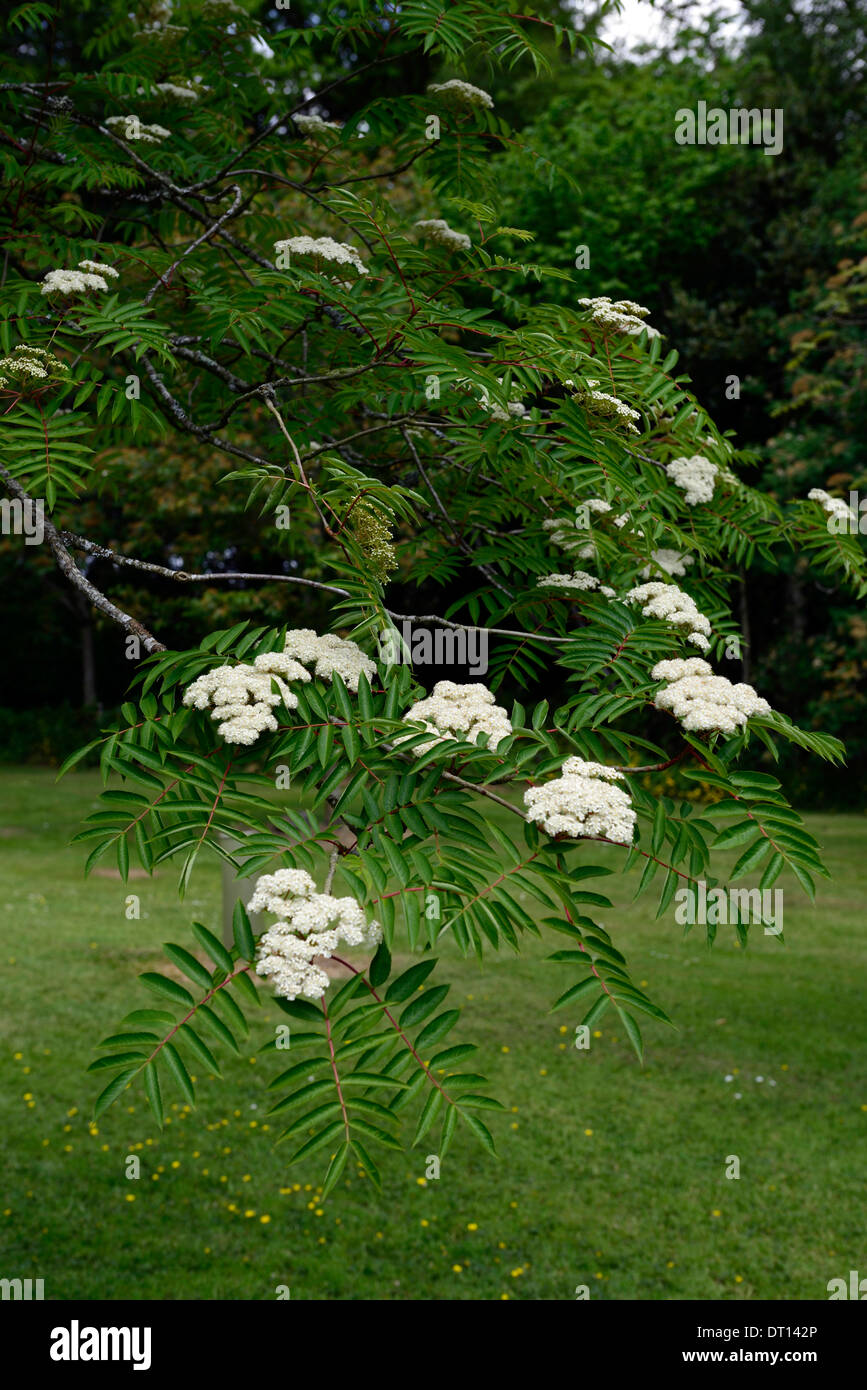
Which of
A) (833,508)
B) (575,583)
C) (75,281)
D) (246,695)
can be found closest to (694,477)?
(833,508)

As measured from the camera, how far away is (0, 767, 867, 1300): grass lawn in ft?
16.7

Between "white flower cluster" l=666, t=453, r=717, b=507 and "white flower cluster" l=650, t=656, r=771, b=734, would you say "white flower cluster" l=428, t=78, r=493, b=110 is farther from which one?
"white flower cluster" l=650, t=656, r=771, b=734

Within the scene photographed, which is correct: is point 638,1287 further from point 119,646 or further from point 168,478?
point 119,646

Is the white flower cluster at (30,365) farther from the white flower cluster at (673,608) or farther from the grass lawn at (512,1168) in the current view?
the grass lawn at (512,1168)

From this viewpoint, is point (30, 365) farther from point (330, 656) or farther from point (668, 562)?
point (668, 562)

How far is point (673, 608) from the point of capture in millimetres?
2684

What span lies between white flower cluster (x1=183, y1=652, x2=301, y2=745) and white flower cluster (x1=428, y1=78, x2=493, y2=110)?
2465 millimetres

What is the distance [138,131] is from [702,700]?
318cm

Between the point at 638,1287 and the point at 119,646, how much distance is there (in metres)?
21.8

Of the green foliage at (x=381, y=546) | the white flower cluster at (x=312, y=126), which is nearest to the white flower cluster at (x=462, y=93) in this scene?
the green foliage at (x=381, y=546)

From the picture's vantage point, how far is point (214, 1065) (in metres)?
1.67

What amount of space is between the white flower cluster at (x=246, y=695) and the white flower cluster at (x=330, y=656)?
0.07 meters

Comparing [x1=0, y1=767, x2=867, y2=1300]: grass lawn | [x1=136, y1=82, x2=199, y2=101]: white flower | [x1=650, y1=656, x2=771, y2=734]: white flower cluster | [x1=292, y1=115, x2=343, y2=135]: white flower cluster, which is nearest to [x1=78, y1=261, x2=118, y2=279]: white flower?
[x1=292, y1=115, x2=343, y2=135]: white flower cluster
